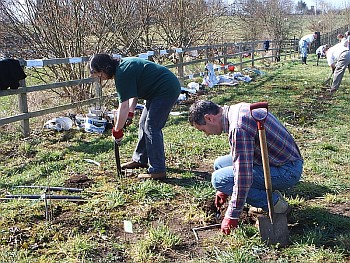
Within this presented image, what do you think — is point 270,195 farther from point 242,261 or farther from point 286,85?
point 286,85

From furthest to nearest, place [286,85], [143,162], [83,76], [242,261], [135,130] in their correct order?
[286,85], [83,76], [135,130], [143,162], [242,261]

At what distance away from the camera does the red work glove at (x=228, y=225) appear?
11.3 feet

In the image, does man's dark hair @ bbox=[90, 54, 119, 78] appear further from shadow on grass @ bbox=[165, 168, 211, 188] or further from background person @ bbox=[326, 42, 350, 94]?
background person @ bbox=[326, 42, 350, 94]

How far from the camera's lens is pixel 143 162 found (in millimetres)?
5355

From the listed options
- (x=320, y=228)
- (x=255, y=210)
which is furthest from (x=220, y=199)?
(x=320, y=228)

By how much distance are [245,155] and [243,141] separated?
11cm

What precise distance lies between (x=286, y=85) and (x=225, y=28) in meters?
5.88

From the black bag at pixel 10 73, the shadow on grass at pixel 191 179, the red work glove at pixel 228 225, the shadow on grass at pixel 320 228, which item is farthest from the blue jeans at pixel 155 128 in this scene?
the black bag at pixel 10 73

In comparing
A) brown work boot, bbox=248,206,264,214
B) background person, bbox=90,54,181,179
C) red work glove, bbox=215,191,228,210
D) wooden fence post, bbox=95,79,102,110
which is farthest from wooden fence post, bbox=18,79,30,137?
brown work boot, bbox=248,206,264,214

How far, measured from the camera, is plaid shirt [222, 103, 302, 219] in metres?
3.21

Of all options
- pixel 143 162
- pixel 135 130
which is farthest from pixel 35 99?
pixel 143 162

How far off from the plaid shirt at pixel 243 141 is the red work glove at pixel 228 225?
0.18 ft

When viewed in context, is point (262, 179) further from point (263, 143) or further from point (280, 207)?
point (263, 143)

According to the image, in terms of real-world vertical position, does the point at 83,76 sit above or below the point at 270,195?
above
